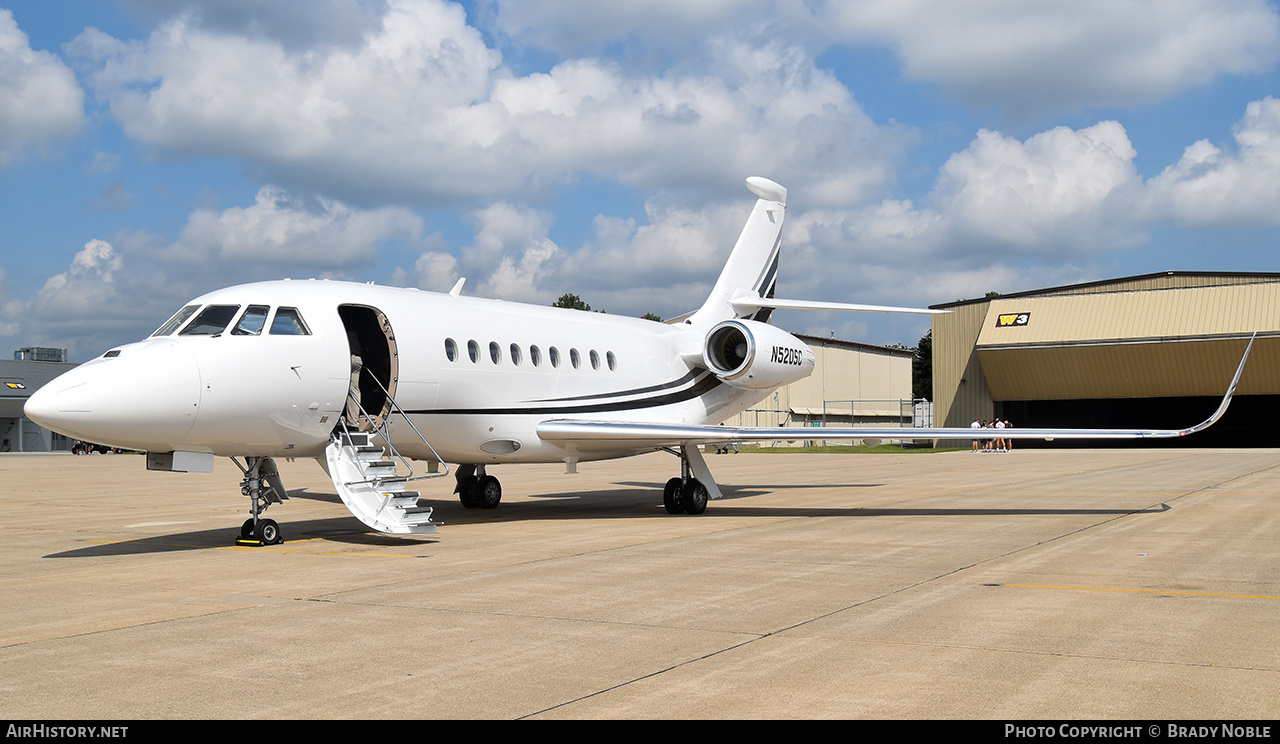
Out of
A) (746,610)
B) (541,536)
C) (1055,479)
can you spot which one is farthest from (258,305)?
(1055,479)

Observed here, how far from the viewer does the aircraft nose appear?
1107cm

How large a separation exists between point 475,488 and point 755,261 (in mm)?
8833

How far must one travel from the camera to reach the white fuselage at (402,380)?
38.1ft

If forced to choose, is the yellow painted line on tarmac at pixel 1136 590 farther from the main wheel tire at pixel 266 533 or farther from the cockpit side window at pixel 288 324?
the cockpit side window at pixel 288 324

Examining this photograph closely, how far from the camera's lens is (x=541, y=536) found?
1409 cm

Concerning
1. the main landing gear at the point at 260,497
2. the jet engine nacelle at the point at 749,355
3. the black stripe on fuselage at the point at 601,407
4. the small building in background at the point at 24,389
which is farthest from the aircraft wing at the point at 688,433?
the small building in background at the point at 24,389

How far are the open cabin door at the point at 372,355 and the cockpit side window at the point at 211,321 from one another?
1.84 meters

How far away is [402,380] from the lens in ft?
47.5

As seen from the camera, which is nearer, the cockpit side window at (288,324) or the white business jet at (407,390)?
the white business jet at (407,390)

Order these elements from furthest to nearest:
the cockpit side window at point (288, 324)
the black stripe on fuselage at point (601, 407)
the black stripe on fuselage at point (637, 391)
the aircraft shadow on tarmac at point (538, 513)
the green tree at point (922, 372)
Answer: the green tree at point (922, 372) → the black stripe on fuselage at point (637, 391) → the black stripe on fuselage at point (601, 407) → the aircraft shadow on tarmac at point (538, 513) → the cockpit side window at point (288, 324)

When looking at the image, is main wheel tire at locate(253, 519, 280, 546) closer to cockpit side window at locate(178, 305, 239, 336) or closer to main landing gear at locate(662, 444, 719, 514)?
cockpit side window at locate(178, 305, 239, 336)

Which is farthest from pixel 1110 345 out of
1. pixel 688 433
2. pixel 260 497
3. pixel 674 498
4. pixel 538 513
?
pixel 260 497

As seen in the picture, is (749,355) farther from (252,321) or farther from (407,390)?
(252,321)

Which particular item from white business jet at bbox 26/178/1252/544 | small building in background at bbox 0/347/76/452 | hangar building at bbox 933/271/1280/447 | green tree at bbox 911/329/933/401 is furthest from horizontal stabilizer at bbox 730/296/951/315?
green tree at bbox 911/329/933/401
